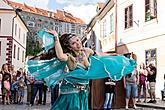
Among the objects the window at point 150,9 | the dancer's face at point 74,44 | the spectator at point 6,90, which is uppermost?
the window at point 150,9

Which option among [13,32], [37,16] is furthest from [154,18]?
[37,16]

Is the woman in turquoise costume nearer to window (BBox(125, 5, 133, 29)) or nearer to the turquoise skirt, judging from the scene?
the turquoise skirt

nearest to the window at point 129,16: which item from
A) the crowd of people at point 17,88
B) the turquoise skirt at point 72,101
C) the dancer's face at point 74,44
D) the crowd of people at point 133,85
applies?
the crowd of people at point 133,85

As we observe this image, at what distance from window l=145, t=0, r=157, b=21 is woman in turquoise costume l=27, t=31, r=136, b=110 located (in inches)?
594

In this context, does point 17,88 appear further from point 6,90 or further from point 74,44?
point 74,44

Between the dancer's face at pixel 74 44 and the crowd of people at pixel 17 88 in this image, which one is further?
the crowd of people at pixel 17 88

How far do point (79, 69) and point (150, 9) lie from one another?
1575 cm

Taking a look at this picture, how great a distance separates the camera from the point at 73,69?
4504mm

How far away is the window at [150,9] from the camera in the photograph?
19.3m

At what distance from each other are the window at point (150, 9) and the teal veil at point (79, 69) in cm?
1501

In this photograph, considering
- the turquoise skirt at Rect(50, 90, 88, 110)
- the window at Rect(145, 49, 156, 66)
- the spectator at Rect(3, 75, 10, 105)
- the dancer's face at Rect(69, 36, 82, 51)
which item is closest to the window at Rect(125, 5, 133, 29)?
the window at Rect(145, 49, 156, 66)

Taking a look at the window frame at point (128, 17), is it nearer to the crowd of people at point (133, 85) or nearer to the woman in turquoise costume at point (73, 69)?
the crowd of people at point (133, 85)

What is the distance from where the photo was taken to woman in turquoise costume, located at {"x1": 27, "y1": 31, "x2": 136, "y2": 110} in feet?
14.6

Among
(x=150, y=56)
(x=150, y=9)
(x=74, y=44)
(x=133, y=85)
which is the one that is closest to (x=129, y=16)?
(x=150, y=9)
